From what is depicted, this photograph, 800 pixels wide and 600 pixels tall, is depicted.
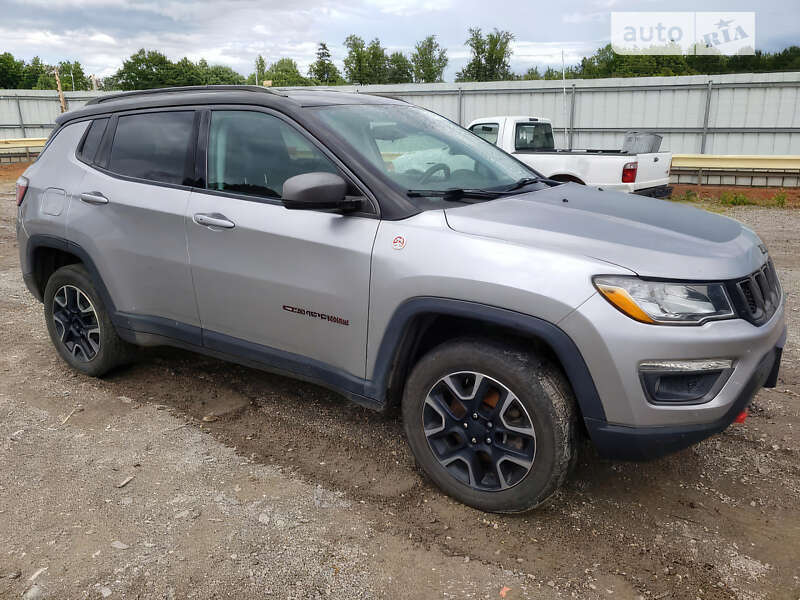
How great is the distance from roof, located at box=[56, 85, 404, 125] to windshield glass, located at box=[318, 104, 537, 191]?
13cm

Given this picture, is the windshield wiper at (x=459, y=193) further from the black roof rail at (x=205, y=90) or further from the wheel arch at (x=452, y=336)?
the black roof rail at (x=205, y=90)

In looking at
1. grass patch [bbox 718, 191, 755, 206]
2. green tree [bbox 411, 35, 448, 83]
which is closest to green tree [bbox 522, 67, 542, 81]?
green tree [bbox 411, 35, 448, 83]

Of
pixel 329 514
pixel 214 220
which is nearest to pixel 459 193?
pixel 214 220

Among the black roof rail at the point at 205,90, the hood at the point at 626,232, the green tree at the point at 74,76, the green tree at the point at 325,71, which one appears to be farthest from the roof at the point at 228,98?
the green tree at the point at 74,76

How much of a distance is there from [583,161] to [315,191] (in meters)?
8.30

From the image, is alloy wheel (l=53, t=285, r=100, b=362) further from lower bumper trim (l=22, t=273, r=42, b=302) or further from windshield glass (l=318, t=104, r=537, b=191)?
windshield glass (l=318, t=104, r=537, b=191)

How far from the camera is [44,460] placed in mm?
3492

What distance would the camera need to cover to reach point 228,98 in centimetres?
359

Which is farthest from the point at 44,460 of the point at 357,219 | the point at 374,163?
the point at 374,163

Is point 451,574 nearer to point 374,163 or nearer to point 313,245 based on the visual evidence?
point 313,245

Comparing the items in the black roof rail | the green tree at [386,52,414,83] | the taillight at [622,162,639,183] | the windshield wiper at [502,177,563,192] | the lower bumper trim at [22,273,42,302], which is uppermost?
the green tree at [386,52,414,83]

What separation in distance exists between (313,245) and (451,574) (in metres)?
1.59

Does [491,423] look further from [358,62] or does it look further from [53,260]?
[358,62]

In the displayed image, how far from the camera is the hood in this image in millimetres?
2557
